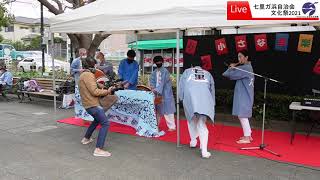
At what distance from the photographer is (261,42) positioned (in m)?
8.38

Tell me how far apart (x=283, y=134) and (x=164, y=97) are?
246 cm

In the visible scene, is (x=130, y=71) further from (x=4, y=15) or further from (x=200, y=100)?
(x=4, y=15)

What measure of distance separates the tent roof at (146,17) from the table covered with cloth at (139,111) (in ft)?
4.57

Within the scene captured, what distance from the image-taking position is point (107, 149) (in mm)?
6508

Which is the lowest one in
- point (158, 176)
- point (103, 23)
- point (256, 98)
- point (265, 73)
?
point (158, 176)

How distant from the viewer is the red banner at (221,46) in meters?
8.92

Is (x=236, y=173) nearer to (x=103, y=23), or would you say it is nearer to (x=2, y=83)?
(x=103, y=23)

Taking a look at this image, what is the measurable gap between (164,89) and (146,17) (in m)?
1.74

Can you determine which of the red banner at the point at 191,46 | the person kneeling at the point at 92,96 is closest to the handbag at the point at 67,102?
the red banner at the point at 191,46

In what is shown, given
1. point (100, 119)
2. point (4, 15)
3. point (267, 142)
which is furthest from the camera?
point (4, 15)

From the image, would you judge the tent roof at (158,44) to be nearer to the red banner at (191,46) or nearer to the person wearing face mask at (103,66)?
the red banner at (191,46)

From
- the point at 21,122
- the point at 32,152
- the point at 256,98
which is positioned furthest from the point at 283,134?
the point at 21,122

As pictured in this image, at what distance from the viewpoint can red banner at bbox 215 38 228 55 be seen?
892 cm

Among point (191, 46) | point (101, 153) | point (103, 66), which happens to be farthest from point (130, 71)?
point (101, 153)
